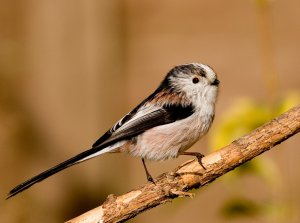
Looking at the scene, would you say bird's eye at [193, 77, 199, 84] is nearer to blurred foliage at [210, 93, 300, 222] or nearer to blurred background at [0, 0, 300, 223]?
blurred foliage at [210, 93, 300, 222]

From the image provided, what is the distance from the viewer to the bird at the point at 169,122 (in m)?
2.92

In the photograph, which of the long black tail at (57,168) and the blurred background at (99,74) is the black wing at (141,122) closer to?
the long black tail at (57,168)

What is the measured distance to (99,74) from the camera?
4.32 m

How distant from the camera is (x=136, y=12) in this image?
13.8 feet

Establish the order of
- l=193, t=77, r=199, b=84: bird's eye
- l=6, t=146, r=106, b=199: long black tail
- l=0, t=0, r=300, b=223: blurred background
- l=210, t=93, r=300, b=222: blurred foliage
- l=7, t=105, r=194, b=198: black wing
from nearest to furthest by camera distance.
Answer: l=210, t=93, r=300, b=222: blurred foliage < l=6, t=146, r=106, b=199: long black tail < l=7, t=105, r=194, b=198: black wing < l=193, t=77, r=199, b=84: bird's eye < l=0, t=0, r=300, b=223: blurred background

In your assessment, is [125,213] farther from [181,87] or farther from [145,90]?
[145,90]

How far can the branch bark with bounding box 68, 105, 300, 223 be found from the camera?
7.59 feet

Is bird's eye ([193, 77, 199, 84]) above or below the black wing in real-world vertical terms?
above

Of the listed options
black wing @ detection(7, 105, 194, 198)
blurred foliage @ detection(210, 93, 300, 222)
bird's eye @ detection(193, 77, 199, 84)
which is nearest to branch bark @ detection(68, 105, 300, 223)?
blurred foliage @ detection(210, 93, 300, 222)

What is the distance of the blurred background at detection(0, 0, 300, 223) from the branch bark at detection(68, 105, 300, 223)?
5.07 feet

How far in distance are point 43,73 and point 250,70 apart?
4.33ft

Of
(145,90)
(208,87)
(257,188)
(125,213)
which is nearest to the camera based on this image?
(125,213)

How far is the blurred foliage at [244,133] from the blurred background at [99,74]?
5.06 ft

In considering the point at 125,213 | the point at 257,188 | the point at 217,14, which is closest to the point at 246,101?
the point at 125,213
